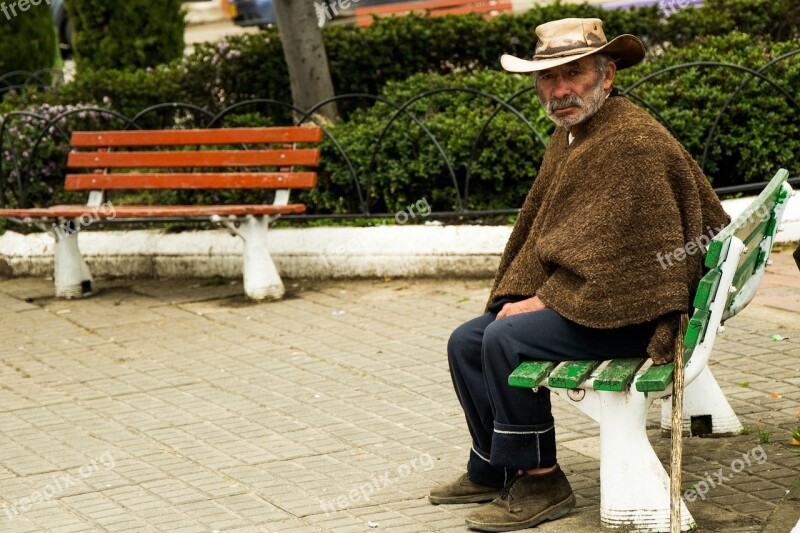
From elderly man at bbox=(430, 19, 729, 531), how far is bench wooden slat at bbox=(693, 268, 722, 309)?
0.12 metres

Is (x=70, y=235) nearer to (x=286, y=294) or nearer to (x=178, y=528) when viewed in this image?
(x=286, y=294)

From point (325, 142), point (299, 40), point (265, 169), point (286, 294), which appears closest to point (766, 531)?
point (286, 294)

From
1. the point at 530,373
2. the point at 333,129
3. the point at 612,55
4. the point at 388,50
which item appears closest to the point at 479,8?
the point at 388,50

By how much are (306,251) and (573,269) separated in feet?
14.3

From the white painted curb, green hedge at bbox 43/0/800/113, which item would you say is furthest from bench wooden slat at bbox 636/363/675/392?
green hedge at bbox 43/0/800/113

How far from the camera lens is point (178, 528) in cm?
418

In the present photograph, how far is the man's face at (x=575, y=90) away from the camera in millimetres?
4004

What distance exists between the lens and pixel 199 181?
311 inches

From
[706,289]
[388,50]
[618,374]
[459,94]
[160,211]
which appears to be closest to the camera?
[706,289]

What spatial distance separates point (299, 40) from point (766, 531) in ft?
21.6

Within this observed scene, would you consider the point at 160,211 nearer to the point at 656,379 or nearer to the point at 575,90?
the point at 575,90

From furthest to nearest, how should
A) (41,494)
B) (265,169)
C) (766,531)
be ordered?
(265,169) < (41,494) < (766,531)

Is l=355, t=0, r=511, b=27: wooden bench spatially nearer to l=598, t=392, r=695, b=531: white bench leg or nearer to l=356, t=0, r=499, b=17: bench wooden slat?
l=356, t=0, r=499, b=17: bench wooden slat

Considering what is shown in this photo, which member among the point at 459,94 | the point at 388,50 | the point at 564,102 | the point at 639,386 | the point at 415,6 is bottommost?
the point at 639,386
